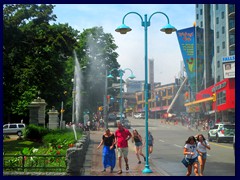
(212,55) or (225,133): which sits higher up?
(212,55)

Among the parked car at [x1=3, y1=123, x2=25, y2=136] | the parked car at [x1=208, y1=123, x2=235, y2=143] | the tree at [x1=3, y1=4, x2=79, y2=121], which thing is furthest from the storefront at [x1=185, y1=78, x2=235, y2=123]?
the parked car at [x1=3, y1=123, x2=25, y2=136]

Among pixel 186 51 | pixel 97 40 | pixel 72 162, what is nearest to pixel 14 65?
pixel 97 40

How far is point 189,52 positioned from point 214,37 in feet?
24.5

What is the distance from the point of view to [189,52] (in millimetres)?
65562

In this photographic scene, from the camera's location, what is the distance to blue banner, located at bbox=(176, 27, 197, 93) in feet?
202

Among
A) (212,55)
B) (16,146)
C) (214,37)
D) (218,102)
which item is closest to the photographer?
(16,146)

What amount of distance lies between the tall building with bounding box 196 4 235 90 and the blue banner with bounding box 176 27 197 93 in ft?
11.5

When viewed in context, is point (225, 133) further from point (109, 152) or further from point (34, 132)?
point (109, 152)

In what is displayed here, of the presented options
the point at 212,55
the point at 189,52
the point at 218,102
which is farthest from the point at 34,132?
the point at 212,55

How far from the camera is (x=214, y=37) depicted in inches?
2749

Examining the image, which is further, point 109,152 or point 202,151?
point 109,152

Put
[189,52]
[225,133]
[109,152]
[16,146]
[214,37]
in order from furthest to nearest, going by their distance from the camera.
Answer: [214,37], [189,52], [225,133], [16,146], [109,152]

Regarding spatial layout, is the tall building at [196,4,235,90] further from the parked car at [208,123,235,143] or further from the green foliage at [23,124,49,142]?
the green foliage at [23,124,49,142]

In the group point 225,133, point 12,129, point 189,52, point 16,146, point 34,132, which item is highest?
point 189,52
